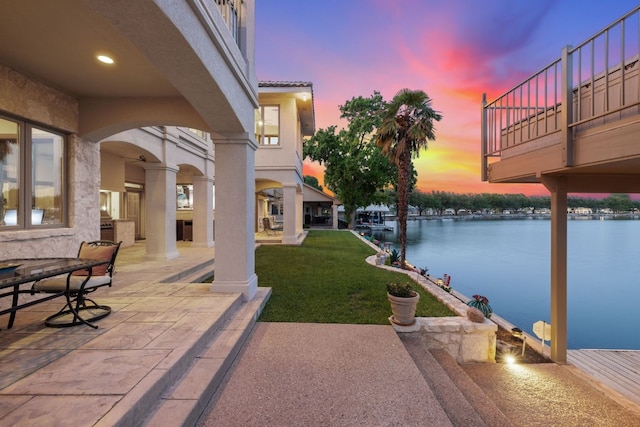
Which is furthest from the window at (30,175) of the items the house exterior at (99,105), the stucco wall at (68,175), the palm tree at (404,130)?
the palm tree at (404,130)

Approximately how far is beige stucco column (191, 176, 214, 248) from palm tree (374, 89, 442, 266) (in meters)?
6.60

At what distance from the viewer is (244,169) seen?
476cm

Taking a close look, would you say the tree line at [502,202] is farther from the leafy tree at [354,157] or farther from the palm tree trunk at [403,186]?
the palm tree trunk at [403,186]

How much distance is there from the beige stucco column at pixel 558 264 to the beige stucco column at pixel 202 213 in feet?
32.2

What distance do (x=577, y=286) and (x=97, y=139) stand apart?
2039 cm

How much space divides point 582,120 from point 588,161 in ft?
1.71

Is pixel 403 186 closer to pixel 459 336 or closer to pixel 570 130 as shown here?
pixel 570 130

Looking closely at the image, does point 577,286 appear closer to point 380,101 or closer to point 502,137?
point 502,137

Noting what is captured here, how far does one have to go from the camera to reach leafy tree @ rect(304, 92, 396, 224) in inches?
871

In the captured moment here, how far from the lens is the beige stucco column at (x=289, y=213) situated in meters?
12.5

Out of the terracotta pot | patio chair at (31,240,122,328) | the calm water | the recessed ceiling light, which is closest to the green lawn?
the terracotta pot

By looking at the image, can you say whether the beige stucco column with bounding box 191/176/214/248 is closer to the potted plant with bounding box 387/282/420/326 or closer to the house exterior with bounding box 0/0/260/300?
the house exterior with bounding box 0/0/260/300

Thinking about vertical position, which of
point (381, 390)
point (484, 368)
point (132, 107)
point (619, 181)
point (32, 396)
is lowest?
point (484, 368)

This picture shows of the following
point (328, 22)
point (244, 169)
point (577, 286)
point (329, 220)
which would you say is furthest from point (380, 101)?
point (244, 169)
